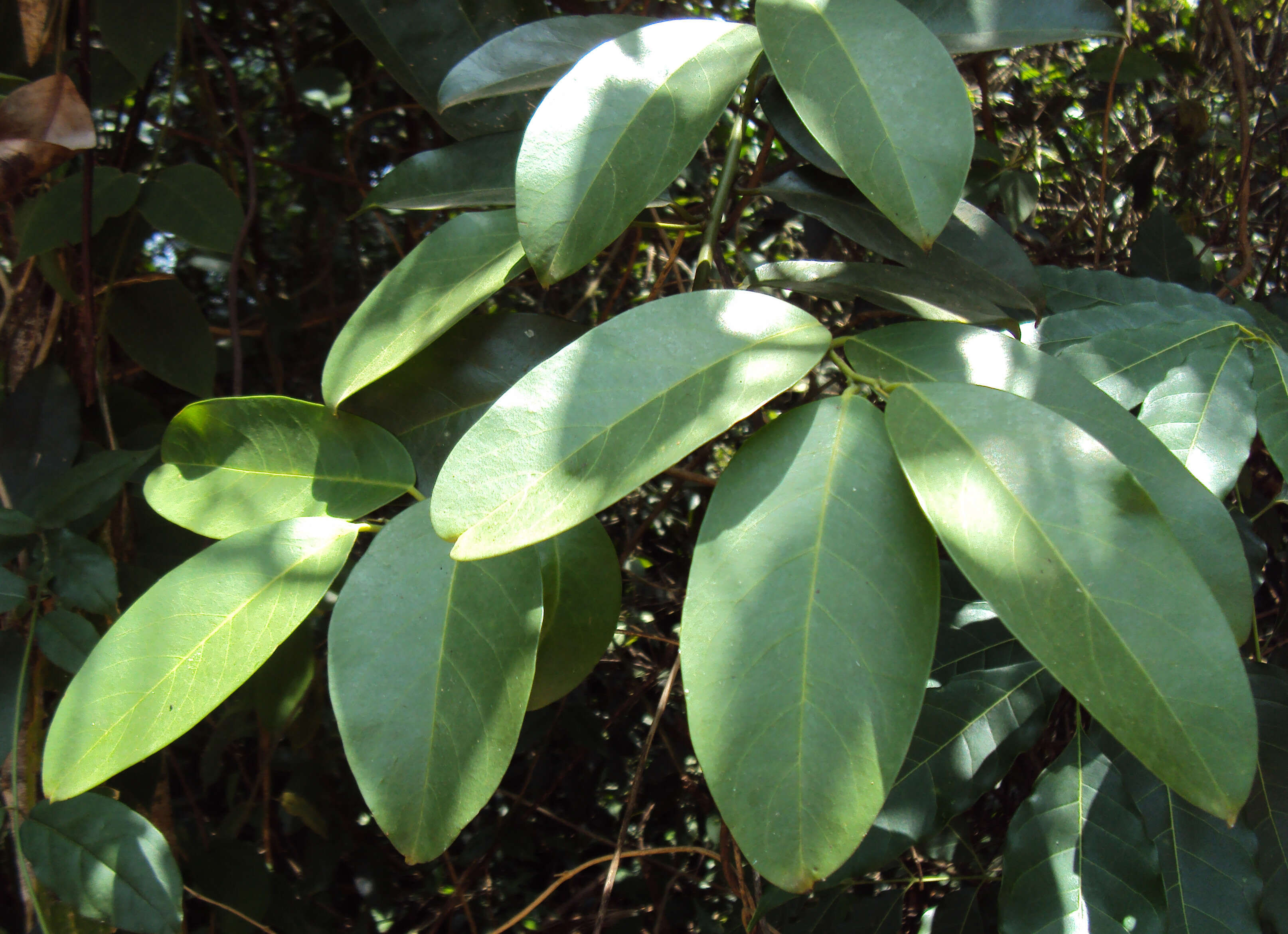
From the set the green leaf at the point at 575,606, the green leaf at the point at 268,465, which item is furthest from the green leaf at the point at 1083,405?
the green leaf at the point at 268,465

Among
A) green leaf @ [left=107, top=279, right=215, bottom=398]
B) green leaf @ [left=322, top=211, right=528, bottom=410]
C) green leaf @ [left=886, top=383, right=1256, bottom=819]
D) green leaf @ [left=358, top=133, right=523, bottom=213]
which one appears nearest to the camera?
green leaf @ [left=886, top=383, right=1256, bottom=819]

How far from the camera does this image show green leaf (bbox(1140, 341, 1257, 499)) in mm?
587

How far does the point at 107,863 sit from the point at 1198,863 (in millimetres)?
839

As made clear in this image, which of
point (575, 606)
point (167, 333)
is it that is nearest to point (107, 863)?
point (575, 606)

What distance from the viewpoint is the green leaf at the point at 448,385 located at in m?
0.65

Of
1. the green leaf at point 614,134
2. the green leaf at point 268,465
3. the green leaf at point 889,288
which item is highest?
the green leaf at point 614,134

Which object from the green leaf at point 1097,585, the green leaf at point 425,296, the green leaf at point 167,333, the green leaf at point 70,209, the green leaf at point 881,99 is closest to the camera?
the green leaf at point 1097,585

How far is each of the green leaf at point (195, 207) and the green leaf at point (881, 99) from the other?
1.83ft

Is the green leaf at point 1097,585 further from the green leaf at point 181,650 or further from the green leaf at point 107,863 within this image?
the green leaf at point 107,863

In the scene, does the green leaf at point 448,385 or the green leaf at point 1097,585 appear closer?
the green leaf at point 1097,585

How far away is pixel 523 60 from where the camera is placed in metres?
0.68

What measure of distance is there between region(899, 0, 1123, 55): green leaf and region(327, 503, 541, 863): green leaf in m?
0.50

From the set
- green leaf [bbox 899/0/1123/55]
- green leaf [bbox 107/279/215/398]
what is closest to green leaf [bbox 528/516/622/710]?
green leaf [bbox 899/0/1123/55]

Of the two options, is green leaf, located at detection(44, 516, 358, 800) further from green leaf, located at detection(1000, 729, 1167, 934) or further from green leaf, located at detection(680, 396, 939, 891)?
green leaf, located at detection(1000, 729, 1167, 934)
